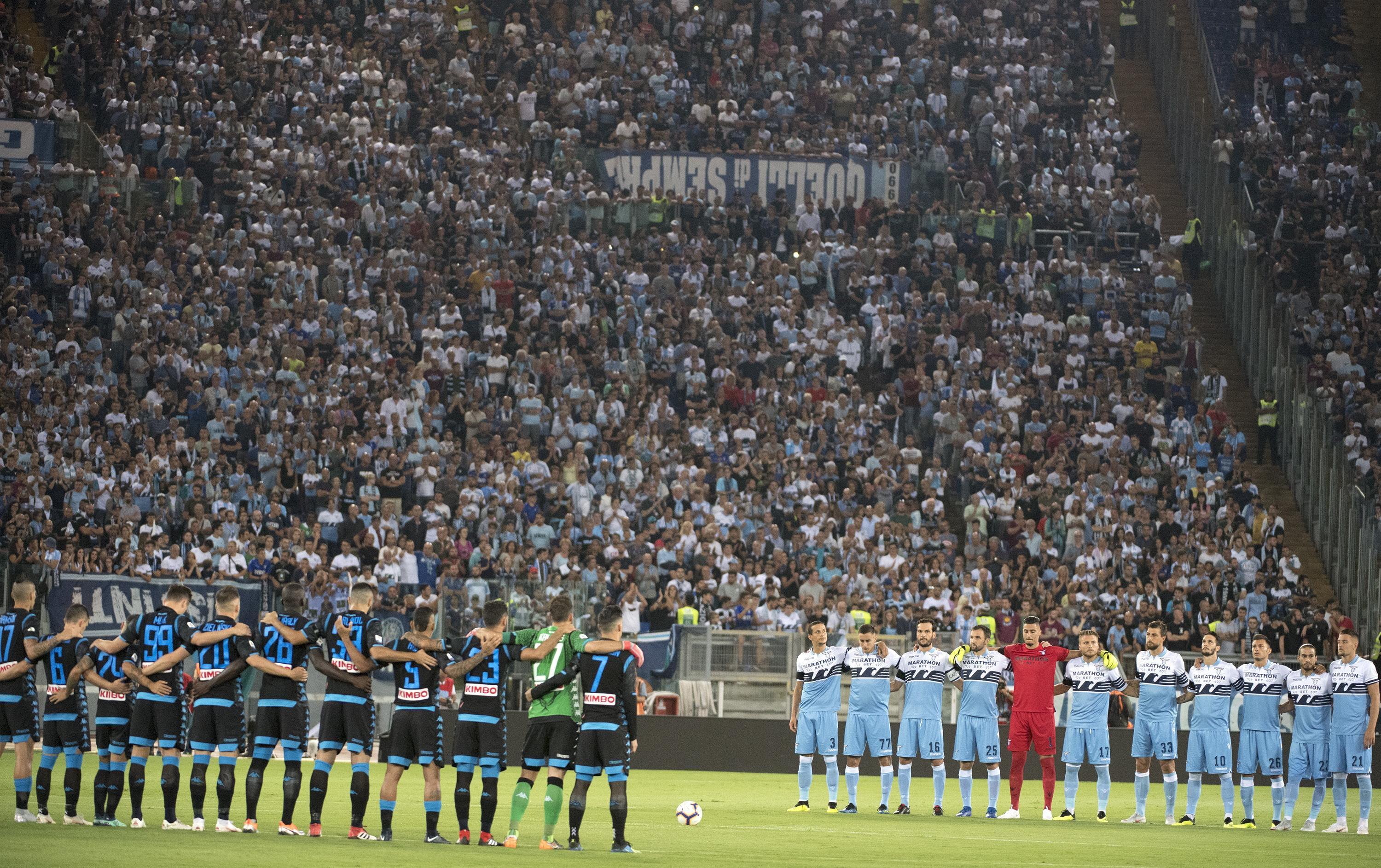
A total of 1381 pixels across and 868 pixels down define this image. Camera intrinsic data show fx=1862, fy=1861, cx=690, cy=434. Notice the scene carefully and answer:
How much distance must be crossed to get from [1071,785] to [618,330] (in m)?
18.0

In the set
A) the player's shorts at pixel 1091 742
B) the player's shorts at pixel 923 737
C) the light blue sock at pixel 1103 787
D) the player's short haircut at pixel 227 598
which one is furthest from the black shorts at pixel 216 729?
the light blue sock at pixel 1103 787

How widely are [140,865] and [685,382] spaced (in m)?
24.0

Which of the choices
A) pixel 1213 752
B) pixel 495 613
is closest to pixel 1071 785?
pixel 1213 752

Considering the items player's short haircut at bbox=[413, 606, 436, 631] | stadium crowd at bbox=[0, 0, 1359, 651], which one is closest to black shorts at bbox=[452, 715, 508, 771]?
player's short haircut at bbox=[413, 606, 436, 631]

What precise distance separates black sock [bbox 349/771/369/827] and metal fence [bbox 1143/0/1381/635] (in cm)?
2034

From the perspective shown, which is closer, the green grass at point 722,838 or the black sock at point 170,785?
the green grass at point 722,838

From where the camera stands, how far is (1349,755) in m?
20.6

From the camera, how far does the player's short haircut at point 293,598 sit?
1588 cm

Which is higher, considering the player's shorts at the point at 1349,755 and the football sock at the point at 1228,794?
the player's shorts at the point at 1349,755

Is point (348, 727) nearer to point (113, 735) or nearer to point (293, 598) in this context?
point (293, 598)

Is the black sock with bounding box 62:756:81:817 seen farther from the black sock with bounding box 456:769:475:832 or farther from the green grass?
the black sock with bounding box 456:769:475:832

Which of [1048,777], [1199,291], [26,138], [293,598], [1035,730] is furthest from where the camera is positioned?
[1199,291]

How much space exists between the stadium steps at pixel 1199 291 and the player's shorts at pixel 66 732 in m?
23.9

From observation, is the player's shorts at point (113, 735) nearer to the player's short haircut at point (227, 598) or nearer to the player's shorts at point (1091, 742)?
the player's short haircut at point (227, 598)
